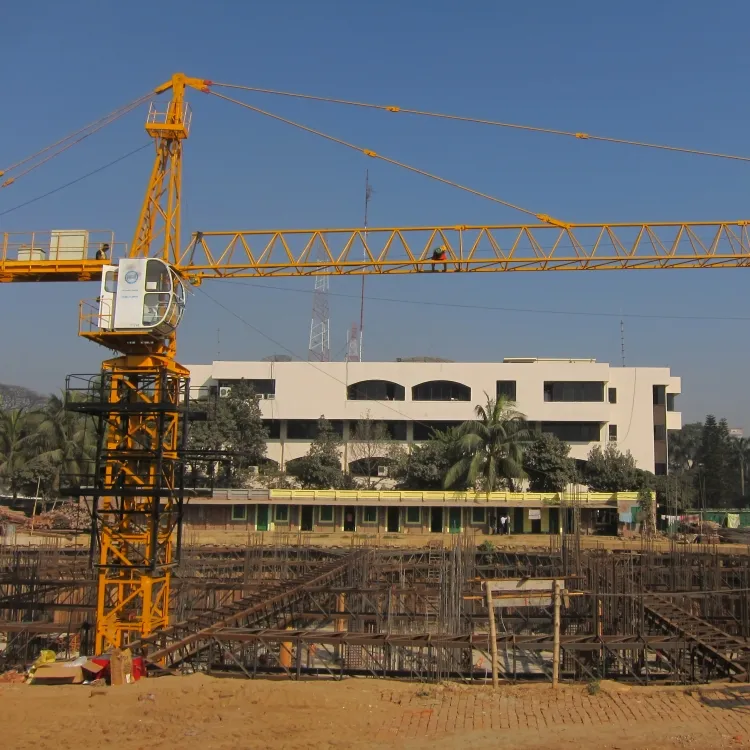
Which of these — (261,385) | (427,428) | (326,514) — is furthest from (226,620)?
(261,385)

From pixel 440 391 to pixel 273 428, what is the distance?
37.5 feet

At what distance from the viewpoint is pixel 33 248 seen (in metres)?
23.7

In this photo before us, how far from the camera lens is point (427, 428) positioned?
54.5m

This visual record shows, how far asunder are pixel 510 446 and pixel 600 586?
78.2 ft

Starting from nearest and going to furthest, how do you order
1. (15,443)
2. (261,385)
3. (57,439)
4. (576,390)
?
(576,390) → (57,439) → (15,443) → (261,385)

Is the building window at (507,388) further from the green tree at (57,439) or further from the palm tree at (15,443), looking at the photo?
the palm tree at (15,443)

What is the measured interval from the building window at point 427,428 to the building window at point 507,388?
3469 mm

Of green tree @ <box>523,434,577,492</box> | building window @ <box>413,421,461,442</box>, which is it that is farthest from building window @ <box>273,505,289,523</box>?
green tree @ <box>523,434,577,492</box>

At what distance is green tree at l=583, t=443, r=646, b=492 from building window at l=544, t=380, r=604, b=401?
11.0ft

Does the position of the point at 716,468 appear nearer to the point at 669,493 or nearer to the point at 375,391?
the point at 669,493

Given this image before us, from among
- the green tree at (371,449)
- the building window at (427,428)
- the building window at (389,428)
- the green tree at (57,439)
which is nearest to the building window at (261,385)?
the building window at (389,428)

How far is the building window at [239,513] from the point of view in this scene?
49.4m

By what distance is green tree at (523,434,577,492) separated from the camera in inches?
1928

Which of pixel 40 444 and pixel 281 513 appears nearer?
pixel 281 513
